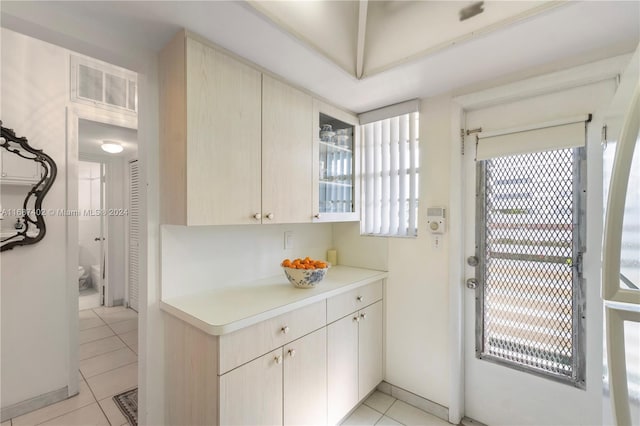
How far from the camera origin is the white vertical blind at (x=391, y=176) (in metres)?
2.04

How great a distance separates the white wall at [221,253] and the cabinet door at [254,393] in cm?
58

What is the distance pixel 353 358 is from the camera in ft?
6.09

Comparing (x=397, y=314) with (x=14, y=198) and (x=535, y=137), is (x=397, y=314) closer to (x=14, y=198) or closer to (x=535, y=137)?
(x=535, y=137)

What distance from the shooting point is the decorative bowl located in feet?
5.46

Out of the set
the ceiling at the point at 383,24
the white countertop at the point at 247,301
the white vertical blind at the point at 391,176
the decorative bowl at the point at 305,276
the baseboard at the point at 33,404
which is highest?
the ceiling at the point at 383,24

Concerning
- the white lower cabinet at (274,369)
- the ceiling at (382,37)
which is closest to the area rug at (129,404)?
the white lower cabinet at (274,369)

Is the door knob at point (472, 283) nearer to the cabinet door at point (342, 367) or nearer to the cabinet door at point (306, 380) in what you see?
the cabinet door at point (342, 367)

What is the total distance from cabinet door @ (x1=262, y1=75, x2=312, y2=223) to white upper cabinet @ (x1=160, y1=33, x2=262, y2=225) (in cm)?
7

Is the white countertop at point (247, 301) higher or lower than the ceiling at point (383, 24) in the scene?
lower

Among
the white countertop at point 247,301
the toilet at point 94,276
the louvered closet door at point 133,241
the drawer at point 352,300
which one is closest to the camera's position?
the white countertop at point 247,301

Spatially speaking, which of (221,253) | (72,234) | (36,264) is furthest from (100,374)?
(221,253)

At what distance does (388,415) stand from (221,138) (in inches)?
81.7

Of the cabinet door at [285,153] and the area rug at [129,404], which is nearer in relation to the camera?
the cabinet door at [285,153]

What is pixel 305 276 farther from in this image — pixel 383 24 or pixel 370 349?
pixel 383 24
